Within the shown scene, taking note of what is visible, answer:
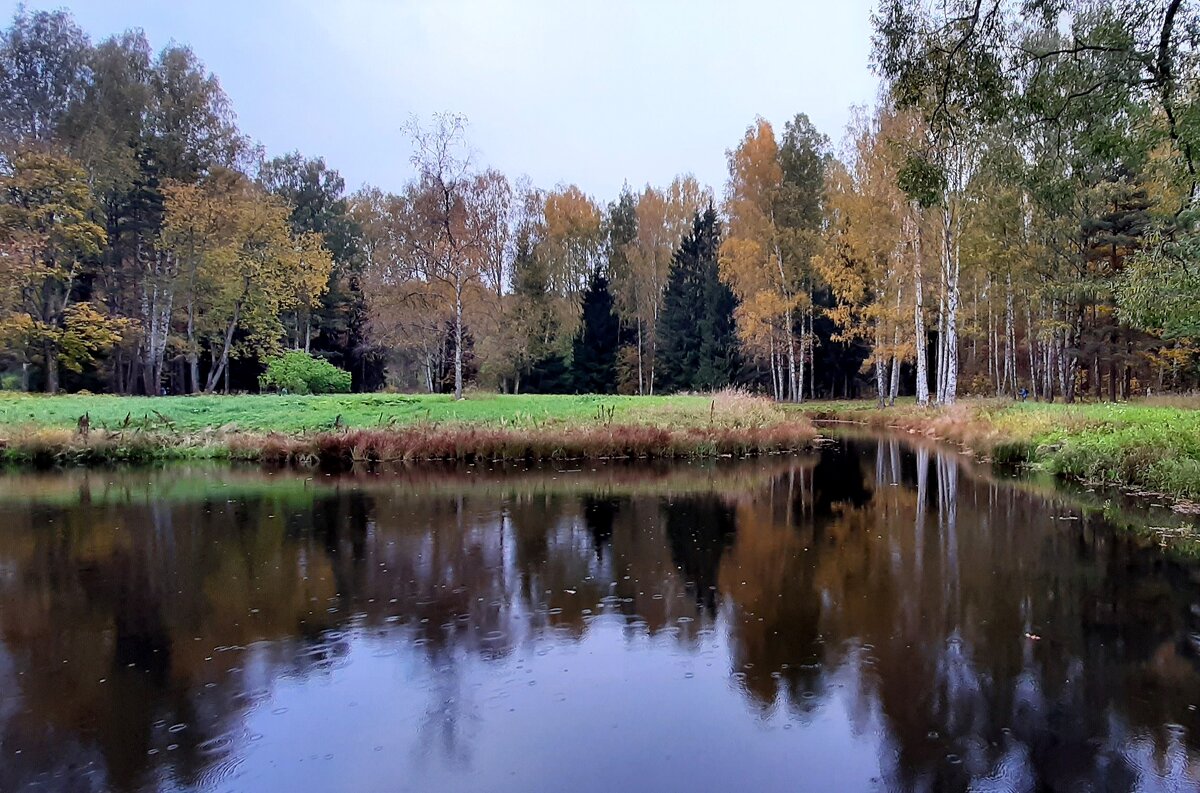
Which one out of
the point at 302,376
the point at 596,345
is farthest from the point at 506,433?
the point at 596,345

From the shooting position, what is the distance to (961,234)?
25594 millimetres

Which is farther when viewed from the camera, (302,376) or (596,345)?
(596,345)

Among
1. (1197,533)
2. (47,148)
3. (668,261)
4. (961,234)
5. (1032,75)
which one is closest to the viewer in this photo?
(1197,533)

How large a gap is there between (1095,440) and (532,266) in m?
32.4

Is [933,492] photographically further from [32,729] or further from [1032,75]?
[32,729]

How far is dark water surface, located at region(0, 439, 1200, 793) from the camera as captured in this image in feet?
11.9

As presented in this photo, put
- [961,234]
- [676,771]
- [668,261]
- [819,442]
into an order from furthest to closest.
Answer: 1. [668,261]
2. [961,234]
3. [819,442]
4. [676,771]

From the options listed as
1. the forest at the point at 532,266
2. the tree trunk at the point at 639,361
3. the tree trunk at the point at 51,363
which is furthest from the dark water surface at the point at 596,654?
the tree trunk at the point at 639,361

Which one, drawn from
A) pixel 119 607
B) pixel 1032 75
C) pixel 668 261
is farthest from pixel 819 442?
pixel 668 261

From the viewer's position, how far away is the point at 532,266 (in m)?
41.5

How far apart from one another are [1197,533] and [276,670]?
10192 mm

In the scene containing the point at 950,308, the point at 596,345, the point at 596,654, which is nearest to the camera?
the point at 596,654

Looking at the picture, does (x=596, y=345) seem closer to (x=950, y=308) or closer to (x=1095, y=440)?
(x=950, y=308)

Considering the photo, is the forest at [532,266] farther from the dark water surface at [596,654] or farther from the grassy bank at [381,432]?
the dark water surface at [596,654]
